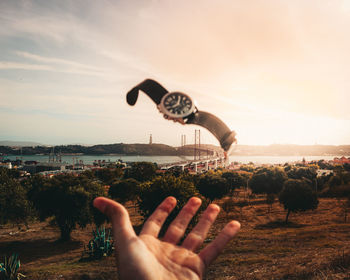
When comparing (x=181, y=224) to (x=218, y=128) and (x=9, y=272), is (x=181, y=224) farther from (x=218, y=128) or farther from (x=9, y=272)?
(x=9, y=272)

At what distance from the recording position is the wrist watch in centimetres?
593

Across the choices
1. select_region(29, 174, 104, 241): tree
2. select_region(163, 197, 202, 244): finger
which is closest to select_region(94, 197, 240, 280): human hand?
select_region(163, 197, 202, 244): finger

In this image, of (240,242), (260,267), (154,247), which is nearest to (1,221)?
(240,242)

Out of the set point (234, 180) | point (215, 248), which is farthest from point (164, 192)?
point (234, 180)

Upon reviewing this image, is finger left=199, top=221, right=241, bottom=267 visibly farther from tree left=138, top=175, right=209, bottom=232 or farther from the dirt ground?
tree left=138, top=175, right=209, bottom=232

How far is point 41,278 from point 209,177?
30.4 metres

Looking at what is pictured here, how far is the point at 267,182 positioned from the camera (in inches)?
1855

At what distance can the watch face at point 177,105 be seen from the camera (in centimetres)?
589

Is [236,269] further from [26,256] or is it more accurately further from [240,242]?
[26,256]

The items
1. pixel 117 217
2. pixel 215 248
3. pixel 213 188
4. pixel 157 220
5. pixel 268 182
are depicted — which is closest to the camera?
pixel 117 217

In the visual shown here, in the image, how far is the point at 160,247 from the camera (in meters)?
2.83

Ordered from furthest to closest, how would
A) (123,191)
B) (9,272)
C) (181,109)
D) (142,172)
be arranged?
(142,172) → (123,191) → (9,272) → (181,109)

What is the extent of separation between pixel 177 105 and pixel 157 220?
350 cm

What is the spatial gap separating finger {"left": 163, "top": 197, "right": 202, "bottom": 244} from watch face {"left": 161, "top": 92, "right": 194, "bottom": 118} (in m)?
3.03
